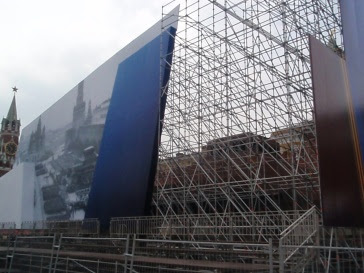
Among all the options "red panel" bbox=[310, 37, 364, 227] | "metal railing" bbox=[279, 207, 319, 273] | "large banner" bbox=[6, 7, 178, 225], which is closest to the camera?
"metal railing" bbox=[279, 207, 319, 273]

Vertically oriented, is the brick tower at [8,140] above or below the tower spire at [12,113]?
below

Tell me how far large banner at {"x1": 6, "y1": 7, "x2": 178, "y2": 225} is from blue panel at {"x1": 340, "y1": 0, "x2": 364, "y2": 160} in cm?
902

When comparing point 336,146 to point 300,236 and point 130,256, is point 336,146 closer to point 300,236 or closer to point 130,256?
point 300,236

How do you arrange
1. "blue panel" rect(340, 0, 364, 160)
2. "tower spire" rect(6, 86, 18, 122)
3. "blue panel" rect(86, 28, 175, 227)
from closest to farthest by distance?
"blue panel" rect(340, 0, 364, 160)
"blue panel" rect(86, 28, 175, 227)
"tower spire" rect(6, 86, 18, 122)

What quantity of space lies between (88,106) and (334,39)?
15477 mm

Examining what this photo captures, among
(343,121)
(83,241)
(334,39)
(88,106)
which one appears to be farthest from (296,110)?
(88,106)

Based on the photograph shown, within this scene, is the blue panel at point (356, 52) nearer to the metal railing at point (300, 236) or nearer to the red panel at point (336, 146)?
the red panel at point (336, 146)

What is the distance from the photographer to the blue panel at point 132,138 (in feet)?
61.1

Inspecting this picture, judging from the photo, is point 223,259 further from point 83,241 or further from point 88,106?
point 88,106

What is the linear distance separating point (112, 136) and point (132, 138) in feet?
7.59

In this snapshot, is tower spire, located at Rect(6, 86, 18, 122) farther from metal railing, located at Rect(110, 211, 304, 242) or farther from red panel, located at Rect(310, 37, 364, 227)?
red panel, located at Rect(310, 37, 364, 227)

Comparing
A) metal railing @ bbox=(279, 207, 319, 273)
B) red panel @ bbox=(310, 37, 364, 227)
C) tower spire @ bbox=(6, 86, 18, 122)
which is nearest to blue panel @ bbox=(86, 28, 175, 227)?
red panel @ bbox=(310, 37, 364, 227)

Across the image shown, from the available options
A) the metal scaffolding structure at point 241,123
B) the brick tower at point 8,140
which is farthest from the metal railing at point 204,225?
the brick tower at point 8,140

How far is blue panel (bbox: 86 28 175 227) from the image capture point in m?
18.6
